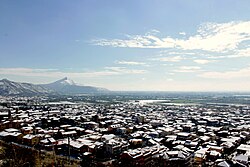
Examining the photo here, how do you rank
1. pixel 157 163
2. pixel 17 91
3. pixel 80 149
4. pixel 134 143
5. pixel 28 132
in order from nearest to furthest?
pixel 157 163 < pixel 80 149 < pixel 134 143 < pixel 28 132 < pixel 17 91

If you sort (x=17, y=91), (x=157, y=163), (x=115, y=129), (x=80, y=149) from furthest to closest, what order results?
1. (x=17, y=91)
2. (x=115, y=129)
3. (x=80, y=149)
4. (x=157, y=163)

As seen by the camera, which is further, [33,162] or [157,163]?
[157,163]

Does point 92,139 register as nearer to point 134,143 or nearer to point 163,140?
point 134,143

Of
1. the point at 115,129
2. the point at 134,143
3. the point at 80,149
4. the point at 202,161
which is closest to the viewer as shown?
the point at 202,161

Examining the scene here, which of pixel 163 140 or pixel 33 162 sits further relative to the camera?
pixel 163 140

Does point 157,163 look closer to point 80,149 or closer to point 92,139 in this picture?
point 80,149

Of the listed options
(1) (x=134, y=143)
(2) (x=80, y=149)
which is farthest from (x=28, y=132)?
(1) (x=134, y=143)

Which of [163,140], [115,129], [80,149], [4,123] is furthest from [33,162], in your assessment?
[4,123]

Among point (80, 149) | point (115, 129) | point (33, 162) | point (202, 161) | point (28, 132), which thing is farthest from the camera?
point (115, 129)

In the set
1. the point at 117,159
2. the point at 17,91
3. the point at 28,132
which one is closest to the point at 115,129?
the point at 28,132
